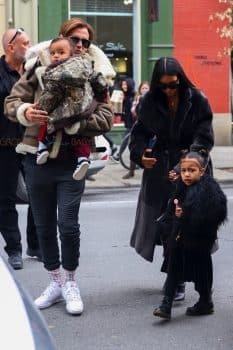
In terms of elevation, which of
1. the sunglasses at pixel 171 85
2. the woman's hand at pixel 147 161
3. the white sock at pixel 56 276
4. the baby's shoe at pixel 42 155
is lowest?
the white sock at pixel 56 276

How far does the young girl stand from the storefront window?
1432 centimetres

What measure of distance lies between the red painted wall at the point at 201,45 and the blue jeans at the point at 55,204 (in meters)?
14.7

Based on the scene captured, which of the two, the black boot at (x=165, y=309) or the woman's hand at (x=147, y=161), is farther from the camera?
the woman's hand at (x=147, y=161)

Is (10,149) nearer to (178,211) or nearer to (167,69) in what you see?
(167,69)

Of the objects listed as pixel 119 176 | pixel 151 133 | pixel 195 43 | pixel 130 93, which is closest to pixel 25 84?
pixel 151 133

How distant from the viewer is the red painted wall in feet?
65.1

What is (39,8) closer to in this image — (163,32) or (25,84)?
(163,32)

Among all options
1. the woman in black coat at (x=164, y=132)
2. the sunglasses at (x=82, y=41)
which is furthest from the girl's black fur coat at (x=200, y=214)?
the sunglasses at (x=82, y=41)

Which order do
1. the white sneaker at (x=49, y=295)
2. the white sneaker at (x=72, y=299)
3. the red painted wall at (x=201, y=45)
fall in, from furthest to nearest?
the red painted wall at (x=201, y=45), the white sneaker at (x=49, y=295), the white sneaker at (x=72, y=299)

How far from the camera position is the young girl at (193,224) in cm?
519

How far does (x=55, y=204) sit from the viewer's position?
556cm

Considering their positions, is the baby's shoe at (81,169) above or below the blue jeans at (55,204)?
above

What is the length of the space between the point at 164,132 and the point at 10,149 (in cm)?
162

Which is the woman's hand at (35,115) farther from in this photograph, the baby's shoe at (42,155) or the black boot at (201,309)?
the black boot at (201,309)
